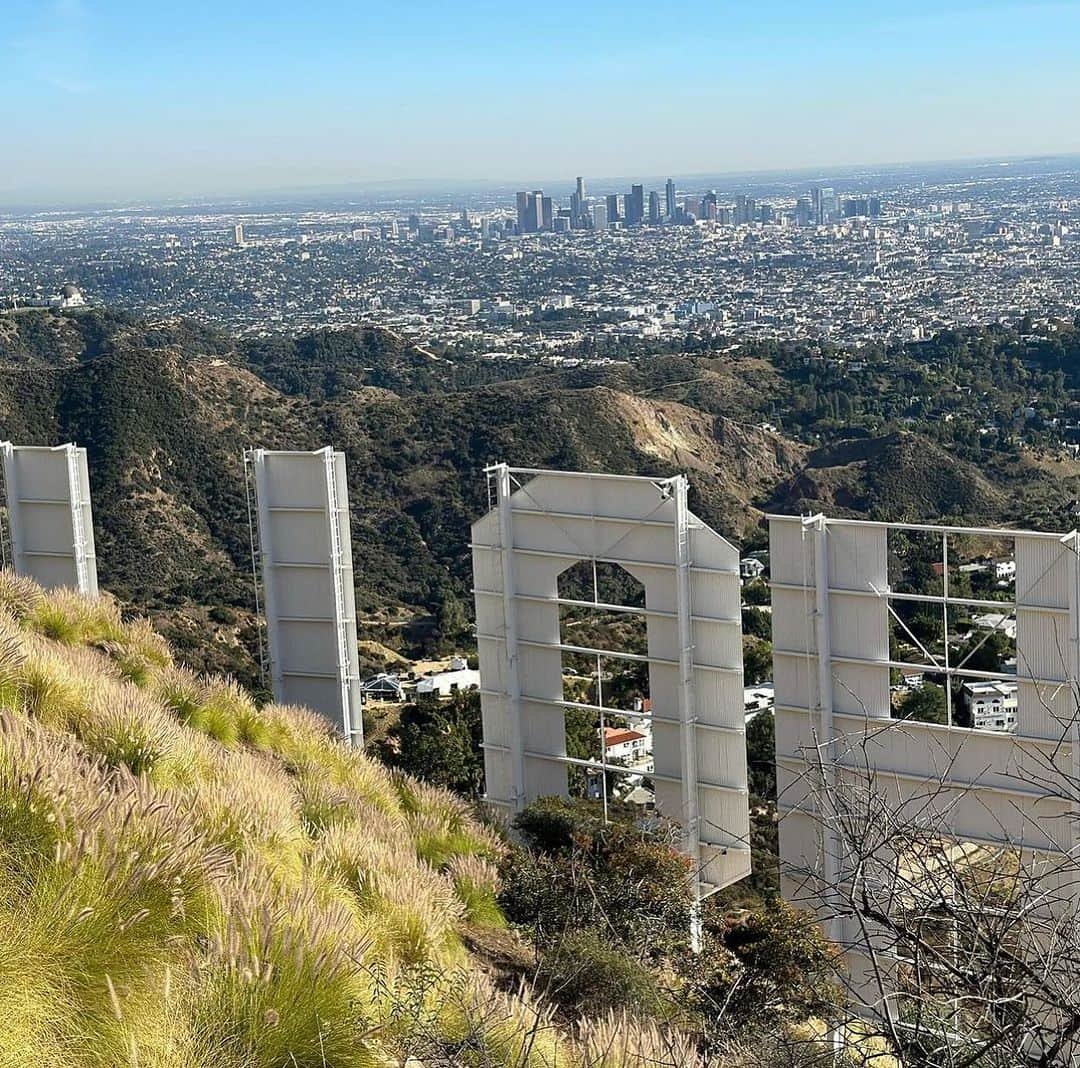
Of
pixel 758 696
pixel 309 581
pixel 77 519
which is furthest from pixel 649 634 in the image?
pixel 758 696

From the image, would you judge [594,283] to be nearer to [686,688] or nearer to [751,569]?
[751,569]

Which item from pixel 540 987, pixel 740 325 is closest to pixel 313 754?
pixel 540 987

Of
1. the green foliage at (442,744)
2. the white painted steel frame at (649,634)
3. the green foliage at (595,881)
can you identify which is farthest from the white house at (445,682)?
the green foliage at (595,881)

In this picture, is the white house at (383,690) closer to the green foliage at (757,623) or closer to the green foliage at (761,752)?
the green foliage at (757,623)

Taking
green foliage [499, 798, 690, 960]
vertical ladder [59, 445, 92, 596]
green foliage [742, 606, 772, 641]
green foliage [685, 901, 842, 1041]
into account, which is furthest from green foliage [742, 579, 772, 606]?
green foliage [685, 901, 842, 1041]

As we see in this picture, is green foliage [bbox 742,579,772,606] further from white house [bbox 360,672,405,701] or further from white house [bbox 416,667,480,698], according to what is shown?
white house [bbox 360,672,405,701]

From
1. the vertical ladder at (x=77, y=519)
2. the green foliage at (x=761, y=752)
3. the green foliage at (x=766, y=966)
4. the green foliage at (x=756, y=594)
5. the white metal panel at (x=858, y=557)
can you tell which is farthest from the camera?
the green foliage at (x=756, y=594)
